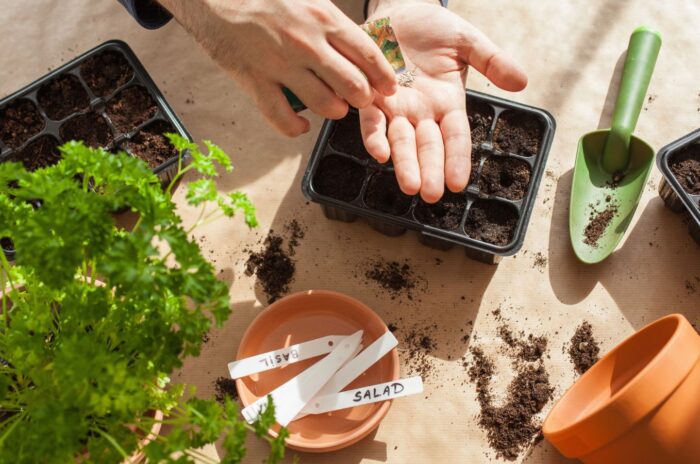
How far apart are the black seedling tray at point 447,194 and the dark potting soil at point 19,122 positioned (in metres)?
0.70

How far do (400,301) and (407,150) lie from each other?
15.2 inches

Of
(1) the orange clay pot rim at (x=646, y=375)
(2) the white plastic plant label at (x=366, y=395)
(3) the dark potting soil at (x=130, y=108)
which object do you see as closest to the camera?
(1) the orange clay pot rim at (x=646, y=375)

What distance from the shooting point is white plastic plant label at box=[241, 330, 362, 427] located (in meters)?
1.40

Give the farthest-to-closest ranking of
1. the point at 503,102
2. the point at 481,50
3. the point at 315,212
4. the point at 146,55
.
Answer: the point at 146,55 → the point at 315,212 → the point at 503,102 → the point at 481,50

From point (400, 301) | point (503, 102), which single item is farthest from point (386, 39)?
point (400, 301)

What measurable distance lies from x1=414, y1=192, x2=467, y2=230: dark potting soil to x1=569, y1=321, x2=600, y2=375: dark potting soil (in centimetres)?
39

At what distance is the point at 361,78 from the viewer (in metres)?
1.31

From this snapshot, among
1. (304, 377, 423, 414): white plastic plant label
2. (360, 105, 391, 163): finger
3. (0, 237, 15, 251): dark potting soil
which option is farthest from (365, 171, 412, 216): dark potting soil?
(0, 237, 15, 251): dark potting soil

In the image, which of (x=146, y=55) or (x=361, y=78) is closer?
(x=361, y=78)

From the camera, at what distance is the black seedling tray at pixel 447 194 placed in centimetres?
146

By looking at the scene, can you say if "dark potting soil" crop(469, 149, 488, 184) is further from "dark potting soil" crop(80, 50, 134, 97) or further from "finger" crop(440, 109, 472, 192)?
"dark potting soil" crop(80, 50, 134, 97)

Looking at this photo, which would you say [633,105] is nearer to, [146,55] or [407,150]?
[407,150]

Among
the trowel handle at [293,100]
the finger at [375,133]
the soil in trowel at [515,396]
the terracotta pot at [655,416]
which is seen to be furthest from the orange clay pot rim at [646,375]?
the trowel handle at [293,100]

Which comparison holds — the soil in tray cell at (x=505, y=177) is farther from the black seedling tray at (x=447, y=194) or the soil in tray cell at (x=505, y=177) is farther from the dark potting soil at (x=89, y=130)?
the dark potting soil at (x=89, y=130)
